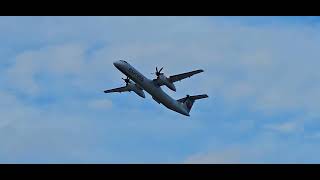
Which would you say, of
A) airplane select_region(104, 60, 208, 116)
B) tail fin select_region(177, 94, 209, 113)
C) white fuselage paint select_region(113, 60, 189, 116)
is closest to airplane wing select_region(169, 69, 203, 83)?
airplane select_region(104, 60, 208, 116)

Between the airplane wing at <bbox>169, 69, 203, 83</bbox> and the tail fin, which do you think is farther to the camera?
the tail fin

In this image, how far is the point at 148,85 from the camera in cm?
3919

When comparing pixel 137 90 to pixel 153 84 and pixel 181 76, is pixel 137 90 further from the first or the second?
pixel 181 76

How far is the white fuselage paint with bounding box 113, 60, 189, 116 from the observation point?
1475 inches

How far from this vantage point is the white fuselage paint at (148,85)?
37469mm

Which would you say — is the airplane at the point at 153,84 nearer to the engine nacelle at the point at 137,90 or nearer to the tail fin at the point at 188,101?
the engine nacelle at the point at 137,90

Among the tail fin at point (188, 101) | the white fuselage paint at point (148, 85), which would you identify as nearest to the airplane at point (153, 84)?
the white fuselage paint at point (148, 85)

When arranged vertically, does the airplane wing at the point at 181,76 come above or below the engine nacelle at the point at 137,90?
below

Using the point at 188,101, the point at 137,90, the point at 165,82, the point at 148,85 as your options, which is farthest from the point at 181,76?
the point at 188,101

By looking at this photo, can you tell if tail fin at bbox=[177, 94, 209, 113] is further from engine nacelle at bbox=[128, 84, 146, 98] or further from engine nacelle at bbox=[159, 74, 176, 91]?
engine nacelle at bbox=[159, 74, 176, 91]
